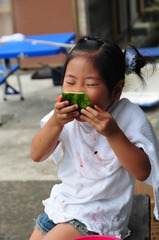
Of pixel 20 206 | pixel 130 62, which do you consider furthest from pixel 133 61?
pixel 20 206

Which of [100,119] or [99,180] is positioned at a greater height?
[100,119]

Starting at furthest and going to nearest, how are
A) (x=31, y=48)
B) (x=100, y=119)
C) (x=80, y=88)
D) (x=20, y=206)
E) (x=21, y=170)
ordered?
1. (x=31, y=48)
2. (x=21, y=170)
3. (x=20, y=206)
4. (x=80, y=88)
5. (x=100, y=119)

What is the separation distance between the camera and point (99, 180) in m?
1.87

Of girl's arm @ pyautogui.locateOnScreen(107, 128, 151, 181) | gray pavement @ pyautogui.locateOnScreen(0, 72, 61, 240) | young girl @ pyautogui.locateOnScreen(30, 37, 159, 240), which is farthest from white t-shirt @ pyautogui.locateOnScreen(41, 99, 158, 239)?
gray pavement @ pyautogui.locateOnScreen(0, 72, 61, 240)

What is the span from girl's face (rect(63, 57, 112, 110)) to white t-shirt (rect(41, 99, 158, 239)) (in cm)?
14

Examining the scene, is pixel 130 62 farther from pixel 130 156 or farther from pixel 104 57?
pixel 130 156

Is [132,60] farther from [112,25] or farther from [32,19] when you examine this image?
[112,25]

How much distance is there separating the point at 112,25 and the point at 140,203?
278 inches

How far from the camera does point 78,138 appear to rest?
6.23ft

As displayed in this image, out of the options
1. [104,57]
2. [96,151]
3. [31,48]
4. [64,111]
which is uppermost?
[104,57]

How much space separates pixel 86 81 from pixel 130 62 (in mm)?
251

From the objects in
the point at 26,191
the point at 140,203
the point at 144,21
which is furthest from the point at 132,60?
the point at 144,21

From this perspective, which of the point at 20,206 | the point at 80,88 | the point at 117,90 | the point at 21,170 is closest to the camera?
the point at 80,88

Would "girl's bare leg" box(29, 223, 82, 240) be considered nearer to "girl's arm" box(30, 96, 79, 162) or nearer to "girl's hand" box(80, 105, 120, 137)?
"girl's arm" box(30, 96, 79, 162)
